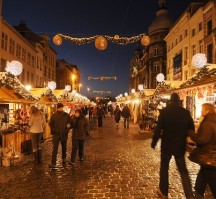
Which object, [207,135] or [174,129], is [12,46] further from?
[207,135]

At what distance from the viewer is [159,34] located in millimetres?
52719

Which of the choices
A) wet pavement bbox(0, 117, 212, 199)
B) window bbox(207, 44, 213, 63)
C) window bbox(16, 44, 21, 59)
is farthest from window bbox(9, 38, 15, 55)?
wet pavement bbox(0, 117, 212, 199)

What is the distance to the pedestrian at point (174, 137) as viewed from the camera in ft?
17.6

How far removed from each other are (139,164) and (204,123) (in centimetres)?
415

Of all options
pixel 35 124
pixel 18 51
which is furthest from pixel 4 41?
pixel 35 124

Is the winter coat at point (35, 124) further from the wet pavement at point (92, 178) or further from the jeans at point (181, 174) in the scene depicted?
the jeans at point (181, 174)

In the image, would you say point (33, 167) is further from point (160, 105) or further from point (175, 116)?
point (160, 105)

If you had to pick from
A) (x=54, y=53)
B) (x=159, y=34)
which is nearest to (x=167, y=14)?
(x=159, y=34)

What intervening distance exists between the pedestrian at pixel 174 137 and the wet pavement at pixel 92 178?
0.78m

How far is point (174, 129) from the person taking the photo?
212 inches

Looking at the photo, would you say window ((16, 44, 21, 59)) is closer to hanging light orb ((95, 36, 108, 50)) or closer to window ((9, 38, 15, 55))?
window ((9, 38, 15, 55))

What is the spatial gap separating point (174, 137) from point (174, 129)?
148 mm

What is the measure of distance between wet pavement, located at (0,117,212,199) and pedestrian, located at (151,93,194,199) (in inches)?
30.9

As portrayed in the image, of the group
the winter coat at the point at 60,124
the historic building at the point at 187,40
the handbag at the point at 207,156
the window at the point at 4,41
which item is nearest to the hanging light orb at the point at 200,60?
the winter coat at the point at 60,124
